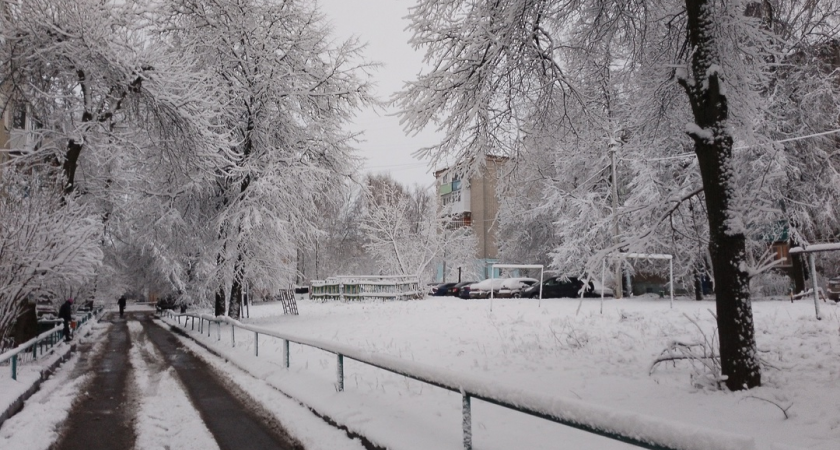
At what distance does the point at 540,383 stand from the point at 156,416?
5.28 m

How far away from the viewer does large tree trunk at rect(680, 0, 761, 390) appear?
231 inches

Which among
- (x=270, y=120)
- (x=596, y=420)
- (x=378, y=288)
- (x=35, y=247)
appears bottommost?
(x=378, y=288)

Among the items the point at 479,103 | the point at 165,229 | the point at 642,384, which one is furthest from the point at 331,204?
the point at 642,384

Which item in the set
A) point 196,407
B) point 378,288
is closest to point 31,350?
point 196,407

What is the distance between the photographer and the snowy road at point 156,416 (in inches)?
231

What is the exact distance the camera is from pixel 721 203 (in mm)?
6129

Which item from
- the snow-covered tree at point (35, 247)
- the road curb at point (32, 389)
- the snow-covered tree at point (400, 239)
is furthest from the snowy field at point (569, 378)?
the snow-covered tree at point (400, 239)

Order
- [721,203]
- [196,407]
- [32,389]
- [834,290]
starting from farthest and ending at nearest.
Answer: [834,290] < [32,389] < [196,407] < [721,203]

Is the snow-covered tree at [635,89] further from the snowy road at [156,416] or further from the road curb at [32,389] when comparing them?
the road curb at [32,389]

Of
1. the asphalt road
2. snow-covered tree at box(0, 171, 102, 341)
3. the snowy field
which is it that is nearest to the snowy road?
the asphalt road

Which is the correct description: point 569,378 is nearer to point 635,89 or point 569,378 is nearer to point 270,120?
point 635,89

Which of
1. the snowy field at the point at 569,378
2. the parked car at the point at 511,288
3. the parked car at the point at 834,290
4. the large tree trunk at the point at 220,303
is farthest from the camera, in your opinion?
the parked car at the point at 511,288

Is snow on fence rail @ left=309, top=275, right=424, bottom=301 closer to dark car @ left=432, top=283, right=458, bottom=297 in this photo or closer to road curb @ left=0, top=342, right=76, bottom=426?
dark car @ left=432, top=283, right=458, bottom=297

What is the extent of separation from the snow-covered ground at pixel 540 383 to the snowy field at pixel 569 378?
0.9 inches
